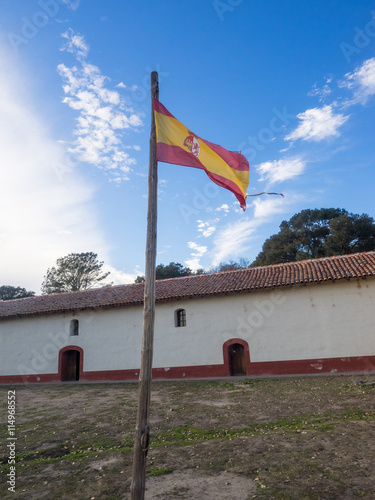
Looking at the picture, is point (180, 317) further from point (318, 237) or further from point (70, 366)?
point (318, 237)

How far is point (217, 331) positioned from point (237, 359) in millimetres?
1562

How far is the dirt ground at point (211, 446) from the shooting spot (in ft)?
14.3

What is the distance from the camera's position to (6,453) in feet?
20.2

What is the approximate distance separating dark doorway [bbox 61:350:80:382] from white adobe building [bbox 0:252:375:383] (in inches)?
2.0

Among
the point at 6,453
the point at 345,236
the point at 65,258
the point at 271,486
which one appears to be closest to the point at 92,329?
the point at 6,453

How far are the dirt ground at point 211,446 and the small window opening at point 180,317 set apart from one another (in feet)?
17.7

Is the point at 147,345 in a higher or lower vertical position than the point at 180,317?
lower

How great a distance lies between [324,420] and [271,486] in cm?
353

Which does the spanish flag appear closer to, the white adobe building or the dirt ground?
the dirt ground

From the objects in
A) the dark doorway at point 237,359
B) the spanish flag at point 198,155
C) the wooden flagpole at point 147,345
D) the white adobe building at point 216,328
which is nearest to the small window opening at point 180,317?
the white adobe building at point 216,328

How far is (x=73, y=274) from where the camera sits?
42.5 metres

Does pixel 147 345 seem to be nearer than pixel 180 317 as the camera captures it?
Yes

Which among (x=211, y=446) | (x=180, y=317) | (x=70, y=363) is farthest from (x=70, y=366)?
(x=211, y=446)

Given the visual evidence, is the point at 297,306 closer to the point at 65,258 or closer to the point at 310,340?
the point at 310,340
